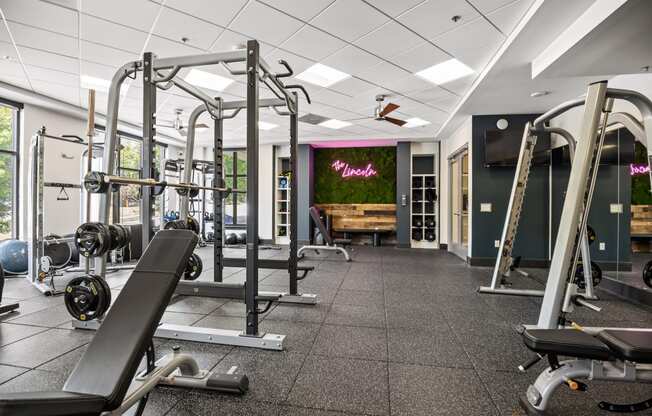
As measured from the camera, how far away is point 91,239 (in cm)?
249

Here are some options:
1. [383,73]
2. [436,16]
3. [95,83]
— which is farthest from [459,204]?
[95,83]

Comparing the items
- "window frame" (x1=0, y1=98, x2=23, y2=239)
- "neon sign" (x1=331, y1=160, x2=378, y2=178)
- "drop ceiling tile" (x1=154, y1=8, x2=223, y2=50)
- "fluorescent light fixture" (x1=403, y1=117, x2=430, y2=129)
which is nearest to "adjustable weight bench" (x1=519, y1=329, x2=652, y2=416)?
"drop ceiling tile" (x1=154, y1=8, x2=223, y2=50)

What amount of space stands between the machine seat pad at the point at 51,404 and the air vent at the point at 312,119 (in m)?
5.69

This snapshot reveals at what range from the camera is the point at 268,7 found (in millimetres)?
2906

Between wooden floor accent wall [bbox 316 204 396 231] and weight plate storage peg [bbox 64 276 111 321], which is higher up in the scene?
wooden floor accent wall [bbox 316 204 396 231]

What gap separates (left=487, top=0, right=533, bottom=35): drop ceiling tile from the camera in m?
2.78

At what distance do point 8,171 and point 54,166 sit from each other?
651mm

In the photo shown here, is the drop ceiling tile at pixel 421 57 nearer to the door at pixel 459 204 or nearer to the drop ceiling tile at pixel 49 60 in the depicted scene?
the door at pixel 459 204

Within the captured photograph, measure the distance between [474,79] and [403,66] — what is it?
1.11m

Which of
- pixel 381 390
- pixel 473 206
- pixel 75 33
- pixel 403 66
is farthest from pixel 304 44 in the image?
pixel 473 206

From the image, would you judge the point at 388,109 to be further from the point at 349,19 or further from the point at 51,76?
the point at 51,76

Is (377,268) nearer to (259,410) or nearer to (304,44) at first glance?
(304,44)

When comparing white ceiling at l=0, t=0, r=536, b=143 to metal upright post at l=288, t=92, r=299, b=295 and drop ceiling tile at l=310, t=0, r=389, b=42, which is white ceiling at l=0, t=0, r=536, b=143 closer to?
drop ceiling tile at l=310, t=0, r=389, b=42

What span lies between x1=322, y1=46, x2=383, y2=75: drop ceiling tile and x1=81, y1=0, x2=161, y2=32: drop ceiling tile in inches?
75.7
